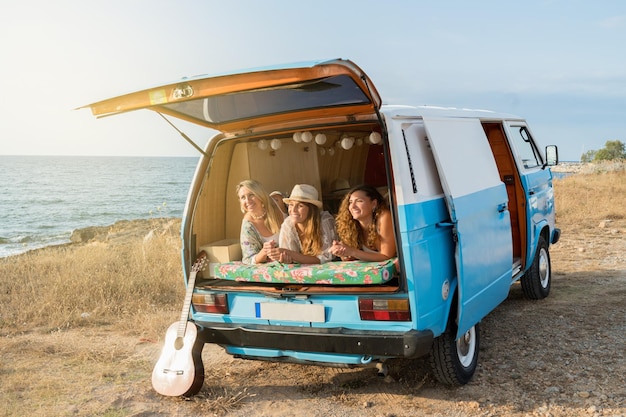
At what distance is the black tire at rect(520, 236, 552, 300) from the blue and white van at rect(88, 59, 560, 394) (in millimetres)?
1590

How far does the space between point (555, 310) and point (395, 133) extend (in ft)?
11.8

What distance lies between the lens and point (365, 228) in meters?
4.63

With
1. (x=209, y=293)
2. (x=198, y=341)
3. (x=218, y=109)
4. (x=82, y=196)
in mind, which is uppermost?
(x=218, y=109)

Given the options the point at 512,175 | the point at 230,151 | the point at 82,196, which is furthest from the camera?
the point at 82,196

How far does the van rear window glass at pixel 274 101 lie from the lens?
403 cm

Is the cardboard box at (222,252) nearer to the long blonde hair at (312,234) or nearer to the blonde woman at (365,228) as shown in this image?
the long blonde hair at (312,234)

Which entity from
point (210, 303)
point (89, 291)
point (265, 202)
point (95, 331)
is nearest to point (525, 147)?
point (265, 202)

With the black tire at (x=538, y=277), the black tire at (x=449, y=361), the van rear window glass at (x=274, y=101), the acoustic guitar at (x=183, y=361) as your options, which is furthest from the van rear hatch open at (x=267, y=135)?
the black tire at (x=538, y=277)

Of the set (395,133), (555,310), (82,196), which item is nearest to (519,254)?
(555,310)

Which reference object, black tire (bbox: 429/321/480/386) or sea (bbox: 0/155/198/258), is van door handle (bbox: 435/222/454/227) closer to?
black tire (bbox: 429/321/480/386)

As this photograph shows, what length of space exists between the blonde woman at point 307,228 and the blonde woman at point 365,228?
16 cm

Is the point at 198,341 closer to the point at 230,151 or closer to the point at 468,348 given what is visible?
the point at 230,151

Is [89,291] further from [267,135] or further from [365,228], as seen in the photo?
[365,228]

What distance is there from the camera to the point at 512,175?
257 inches
